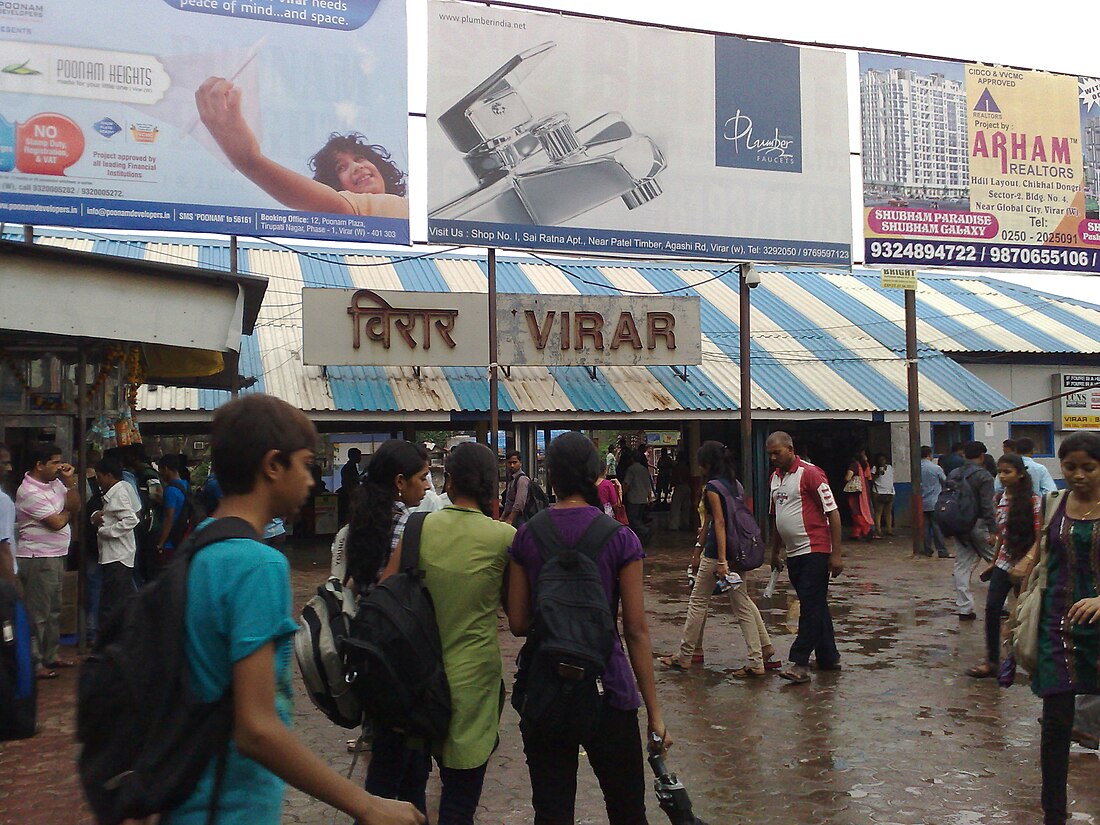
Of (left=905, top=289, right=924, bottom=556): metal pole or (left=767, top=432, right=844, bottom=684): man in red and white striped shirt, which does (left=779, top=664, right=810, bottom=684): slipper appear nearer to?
(left=767, top=432, right=844, bottom=684): man in red and white striped shirt

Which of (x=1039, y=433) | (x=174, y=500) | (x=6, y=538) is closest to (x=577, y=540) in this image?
(x=6, y=538)

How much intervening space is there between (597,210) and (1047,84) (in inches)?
312

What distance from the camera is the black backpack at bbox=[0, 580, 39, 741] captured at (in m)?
2.88

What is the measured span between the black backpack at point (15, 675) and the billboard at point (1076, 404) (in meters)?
23.4

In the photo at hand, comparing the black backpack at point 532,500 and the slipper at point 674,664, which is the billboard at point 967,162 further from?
the slipper at point 674,664

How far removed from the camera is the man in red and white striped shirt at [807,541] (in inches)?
300

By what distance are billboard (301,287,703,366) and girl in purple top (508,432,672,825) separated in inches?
531

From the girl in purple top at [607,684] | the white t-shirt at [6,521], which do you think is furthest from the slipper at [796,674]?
the white t-shirt at [6,521]

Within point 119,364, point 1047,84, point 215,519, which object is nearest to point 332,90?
point 119,364

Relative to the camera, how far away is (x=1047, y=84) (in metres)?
16.8

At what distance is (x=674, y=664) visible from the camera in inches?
324

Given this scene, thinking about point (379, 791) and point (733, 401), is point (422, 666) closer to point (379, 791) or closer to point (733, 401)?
point (379, 791)

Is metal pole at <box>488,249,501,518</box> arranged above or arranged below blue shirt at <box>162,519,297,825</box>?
above

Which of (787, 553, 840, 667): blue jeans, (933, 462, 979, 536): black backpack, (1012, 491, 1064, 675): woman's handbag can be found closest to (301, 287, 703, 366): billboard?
(933, 462, 979, 536): black backpack
